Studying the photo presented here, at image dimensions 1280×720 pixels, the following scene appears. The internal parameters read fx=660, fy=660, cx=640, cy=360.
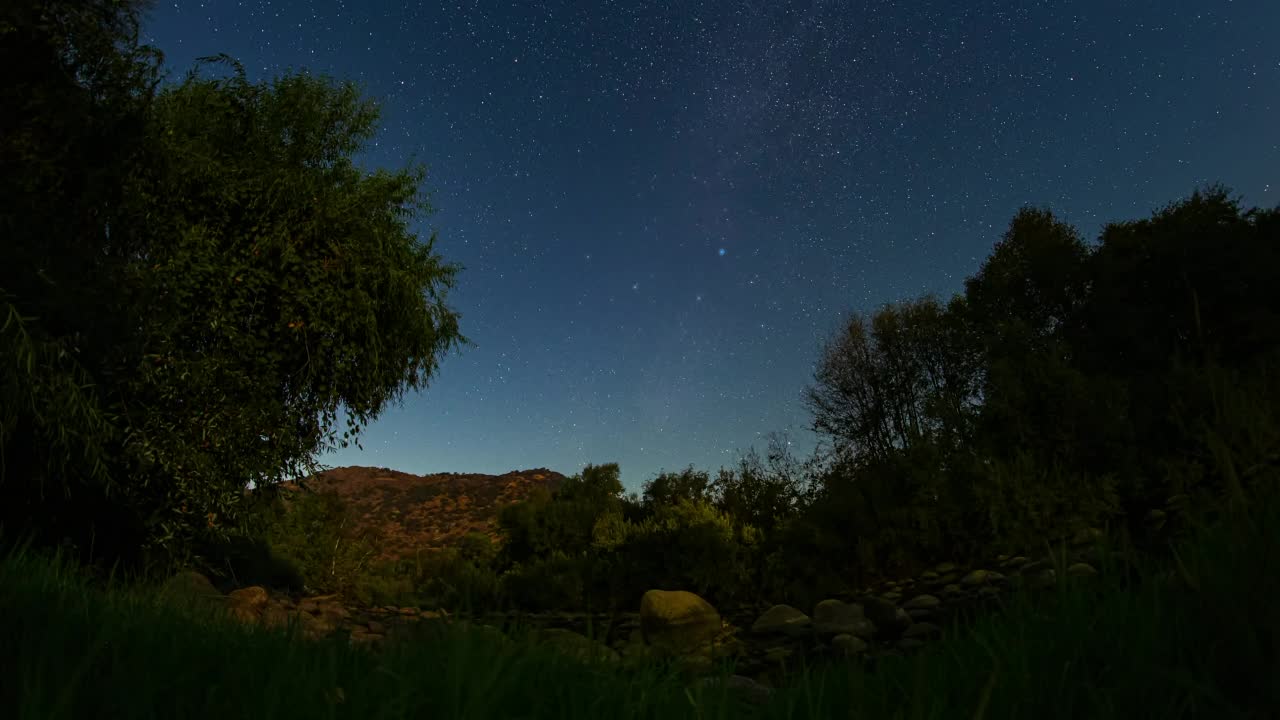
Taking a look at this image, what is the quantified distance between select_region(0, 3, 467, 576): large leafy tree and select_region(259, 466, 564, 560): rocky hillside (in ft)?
30.6

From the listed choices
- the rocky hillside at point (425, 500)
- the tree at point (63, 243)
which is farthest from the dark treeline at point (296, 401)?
the rocky hillside at point (425, 500)

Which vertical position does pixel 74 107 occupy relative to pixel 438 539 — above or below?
above

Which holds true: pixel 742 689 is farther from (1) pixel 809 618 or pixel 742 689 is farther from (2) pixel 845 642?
(1) pixel 809 618

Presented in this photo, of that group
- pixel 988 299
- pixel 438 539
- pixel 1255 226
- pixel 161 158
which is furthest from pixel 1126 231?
pixel 161 158

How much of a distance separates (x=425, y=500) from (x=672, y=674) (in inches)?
1002

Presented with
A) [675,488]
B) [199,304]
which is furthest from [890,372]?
[199,304]

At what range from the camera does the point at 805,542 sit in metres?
12.1

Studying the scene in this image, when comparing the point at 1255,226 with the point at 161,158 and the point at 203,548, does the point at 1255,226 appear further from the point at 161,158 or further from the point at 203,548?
the point at 203,548

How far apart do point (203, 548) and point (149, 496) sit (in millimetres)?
4325

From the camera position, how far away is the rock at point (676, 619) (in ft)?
29.9

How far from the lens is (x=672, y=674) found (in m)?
2.06

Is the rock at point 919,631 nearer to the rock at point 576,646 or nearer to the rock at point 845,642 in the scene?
the rock at point 845,642

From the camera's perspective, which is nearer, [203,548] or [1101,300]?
[203,548]

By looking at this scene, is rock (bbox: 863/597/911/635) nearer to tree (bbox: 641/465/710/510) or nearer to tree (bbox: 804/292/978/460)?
tree (bbox: 641/465/710/510)
